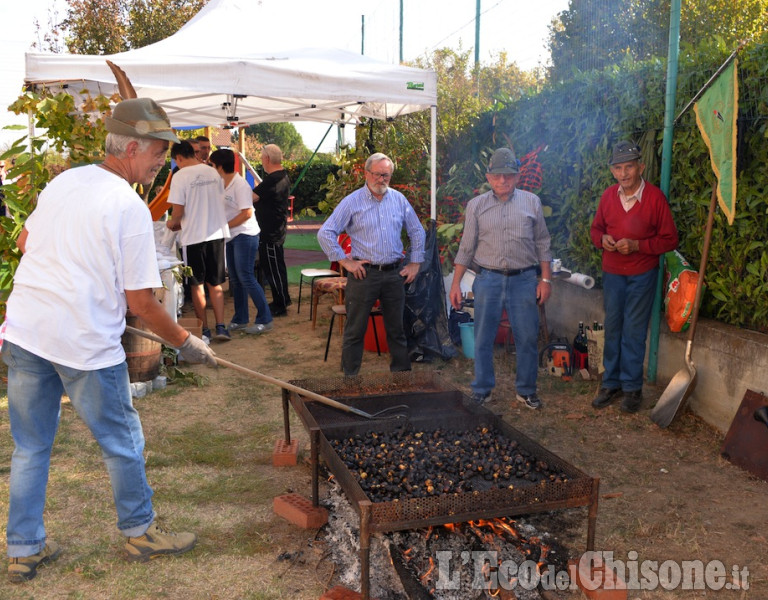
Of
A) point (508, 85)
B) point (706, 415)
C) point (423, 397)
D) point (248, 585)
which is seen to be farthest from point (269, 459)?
point (508, 85)

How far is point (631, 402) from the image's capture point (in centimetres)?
523

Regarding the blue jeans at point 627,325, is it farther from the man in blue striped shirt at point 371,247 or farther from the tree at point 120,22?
the tree at point 120,22

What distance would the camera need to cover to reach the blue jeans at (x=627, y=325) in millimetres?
5141

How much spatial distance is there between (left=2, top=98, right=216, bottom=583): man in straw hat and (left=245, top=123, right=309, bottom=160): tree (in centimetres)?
3594

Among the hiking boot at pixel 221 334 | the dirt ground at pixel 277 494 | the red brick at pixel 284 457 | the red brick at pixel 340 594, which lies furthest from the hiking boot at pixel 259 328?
the red brick at pixel 340 594

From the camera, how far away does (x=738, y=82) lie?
4.57 meters

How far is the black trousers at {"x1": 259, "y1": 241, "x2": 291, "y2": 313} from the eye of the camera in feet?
28.5

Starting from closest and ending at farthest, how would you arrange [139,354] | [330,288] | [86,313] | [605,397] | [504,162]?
1. [86,313]
2. [504,162]
3. [605,397]
4. [139,354]
5. [330,288]

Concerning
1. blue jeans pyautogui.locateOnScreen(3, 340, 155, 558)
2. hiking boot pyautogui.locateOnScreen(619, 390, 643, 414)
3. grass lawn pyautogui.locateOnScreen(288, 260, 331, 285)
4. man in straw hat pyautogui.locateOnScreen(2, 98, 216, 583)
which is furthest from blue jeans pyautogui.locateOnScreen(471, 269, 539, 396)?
grass lawn pyautogui.locateOnScreen(288, 260, 331, 285)

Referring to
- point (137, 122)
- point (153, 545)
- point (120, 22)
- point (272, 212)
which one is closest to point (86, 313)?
point (137, 122)

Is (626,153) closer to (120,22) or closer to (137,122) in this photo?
(137,122)

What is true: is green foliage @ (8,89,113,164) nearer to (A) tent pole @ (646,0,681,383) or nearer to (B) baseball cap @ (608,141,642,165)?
(B) baseball cap @ (608,141,642,165)

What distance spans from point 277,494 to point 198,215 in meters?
4.01

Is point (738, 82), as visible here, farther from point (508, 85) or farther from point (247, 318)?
point (508, 85)
